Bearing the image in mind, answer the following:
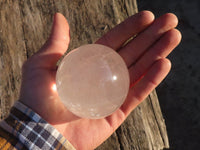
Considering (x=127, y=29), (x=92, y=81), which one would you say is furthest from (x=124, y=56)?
(x=92, y=81)

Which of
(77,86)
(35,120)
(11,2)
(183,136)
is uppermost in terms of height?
(11,2)

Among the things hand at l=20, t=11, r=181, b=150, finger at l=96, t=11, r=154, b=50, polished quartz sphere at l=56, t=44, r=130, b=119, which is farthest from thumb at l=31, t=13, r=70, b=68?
finger at l=96, t=11, r=154, b=50

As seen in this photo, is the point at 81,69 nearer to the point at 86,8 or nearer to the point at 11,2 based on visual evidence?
the point at 86,8

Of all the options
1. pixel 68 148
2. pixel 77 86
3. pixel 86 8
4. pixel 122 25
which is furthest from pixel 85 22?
pixel 68 148

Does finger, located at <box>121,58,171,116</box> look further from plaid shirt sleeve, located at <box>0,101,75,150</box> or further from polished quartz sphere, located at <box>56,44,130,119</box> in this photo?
plaid shirt sleeve, located at <box>0,101,75,150</box>

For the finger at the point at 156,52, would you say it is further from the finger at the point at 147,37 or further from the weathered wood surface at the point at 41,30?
the weathered wood surface at the point at 41,30

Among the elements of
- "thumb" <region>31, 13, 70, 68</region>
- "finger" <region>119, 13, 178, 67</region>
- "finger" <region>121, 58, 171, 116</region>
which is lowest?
"finger" <region>121, 58, 171, 116</region>
